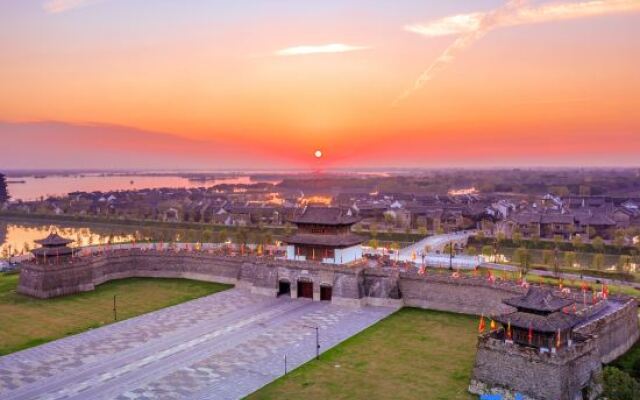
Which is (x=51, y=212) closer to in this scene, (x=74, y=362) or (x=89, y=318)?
(x=89, y=318)

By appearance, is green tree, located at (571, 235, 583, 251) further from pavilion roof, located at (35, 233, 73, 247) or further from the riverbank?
pavilion roof, located at (35, 233, 73, 247)

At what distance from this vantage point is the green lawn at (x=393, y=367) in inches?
930

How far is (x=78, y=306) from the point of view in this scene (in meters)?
38.6

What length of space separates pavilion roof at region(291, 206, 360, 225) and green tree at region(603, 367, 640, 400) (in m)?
24.2

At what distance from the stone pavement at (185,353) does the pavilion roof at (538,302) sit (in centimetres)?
1148

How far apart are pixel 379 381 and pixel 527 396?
6.74 metres

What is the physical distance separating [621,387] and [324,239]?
25190 mm

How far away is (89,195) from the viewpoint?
136 metres

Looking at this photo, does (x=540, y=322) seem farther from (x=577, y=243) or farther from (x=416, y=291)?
(x=577, y=243)

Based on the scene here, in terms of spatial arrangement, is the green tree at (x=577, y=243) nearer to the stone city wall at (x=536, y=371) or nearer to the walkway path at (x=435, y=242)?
the walkway path at (x=435, y=242)

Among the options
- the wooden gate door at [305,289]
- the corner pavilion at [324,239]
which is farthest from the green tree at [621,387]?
the wooden gate door at [305,289]

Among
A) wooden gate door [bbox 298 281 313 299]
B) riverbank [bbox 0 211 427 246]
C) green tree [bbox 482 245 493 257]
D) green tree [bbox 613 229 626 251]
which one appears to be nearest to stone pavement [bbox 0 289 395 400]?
wooden gate door [bbox 298 281 313 299]

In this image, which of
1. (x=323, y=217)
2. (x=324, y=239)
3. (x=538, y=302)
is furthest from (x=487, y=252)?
(x=538, y=302)

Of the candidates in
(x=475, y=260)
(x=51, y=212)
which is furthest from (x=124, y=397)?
(x=51, y=212)
